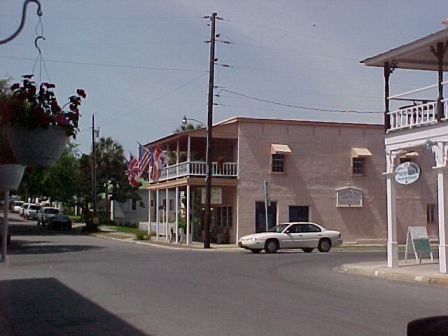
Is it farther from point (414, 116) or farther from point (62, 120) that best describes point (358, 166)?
point (62, 120)

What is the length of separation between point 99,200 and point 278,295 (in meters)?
64.1

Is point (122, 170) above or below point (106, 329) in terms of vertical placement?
above

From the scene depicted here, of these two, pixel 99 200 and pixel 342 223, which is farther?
pixel 99 200

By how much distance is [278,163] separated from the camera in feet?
142

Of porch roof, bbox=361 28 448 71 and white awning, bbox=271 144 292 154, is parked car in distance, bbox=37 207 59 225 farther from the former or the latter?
porch roof, bbox=361 28 448 71

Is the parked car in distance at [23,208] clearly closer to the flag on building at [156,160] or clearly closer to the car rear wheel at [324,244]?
the flag on building at [156,160]

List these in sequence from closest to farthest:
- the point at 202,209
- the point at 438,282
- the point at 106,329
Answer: the point at 106,329
the point at 438,282
the point at 202,209

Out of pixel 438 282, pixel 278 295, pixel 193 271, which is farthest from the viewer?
pixel 193 271

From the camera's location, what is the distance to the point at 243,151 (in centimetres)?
4256

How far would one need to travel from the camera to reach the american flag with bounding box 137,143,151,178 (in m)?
47.1

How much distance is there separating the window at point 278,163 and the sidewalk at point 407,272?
17.6 meters

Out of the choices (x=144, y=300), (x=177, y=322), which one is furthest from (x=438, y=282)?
(x=177, y=322)

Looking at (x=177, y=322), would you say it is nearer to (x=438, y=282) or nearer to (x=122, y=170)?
(x=438, y=282)

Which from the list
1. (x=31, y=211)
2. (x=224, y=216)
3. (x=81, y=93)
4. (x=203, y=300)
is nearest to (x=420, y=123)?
(x=203, y=300)
